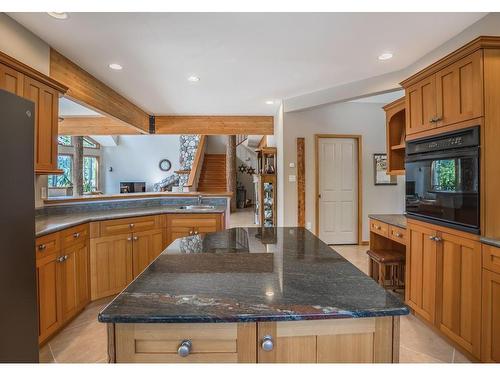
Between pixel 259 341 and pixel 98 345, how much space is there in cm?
188

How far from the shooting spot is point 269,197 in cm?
608

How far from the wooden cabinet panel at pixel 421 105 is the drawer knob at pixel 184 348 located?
226 centimetres

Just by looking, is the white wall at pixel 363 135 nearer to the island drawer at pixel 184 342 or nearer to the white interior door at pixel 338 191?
the white interior door at pixel 338 191

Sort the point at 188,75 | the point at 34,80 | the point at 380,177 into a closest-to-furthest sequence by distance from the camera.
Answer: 1. the point at 34,80
2. the point at 188,75
3. the point at 380,177

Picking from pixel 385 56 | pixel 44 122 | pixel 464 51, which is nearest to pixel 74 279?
pixel 44 122

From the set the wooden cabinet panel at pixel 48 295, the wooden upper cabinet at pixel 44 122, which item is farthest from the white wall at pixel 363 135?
the wooden cabinet panel at pixel 48 295

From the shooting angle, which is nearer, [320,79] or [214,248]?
[214,248]

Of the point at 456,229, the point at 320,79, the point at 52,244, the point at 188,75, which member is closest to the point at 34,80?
the point at 52,244

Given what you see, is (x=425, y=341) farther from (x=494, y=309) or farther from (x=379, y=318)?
(x=379, y=318)

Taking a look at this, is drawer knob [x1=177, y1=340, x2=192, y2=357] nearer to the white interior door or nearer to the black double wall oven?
the black double wall oven

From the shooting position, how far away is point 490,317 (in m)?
1.70

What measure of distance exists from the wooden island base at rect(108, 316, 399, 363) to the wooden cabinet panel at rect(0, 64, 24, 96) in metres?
1.95

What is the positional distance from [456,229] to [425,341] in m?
0.94

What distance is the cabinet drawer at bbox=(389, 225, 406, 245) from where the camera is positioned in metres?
2.60
